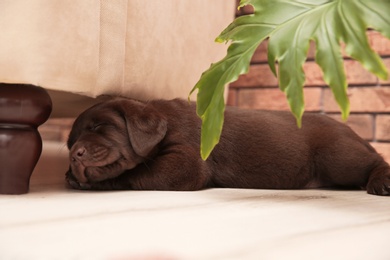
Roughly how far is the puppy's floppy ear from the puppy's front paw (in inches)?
27.5

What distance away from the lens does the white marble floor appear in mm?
922

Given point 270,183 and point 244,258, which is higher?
point 244,258

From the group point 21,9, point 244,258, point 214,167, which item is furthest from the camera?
point 214,167

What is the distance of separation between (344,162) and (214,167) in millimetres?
456

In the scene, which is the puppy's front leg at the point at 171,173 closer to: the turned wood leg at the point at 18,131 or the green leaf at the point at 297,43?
the turned wood leg at the point at 18,131

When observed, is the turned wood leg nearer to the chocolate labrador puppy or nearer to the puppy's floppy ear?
the chocolate labrador puppy

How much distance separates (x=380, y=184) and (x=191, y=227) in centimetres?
91

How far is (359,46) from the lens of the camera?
3.18ft

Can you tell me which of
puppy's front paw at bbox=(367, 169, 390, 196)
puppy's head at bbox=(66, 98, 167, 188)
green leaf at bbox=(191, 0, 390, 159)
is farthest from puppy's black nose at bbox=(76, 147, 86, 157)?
puppy's front paw at bbox=(367, 169, 390, 196)

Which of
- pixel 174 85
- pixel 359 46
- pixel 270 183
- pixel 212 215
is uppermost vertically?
pixel 359 46

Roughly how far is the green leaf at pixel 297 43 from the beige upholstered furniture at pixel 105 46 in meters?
0.49

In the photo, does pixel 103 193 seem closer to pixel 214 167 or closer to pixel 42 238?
pixel 214 167

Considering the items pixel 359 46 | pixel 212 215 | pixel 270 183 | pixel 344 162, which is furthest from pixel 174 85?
pixel 359 46

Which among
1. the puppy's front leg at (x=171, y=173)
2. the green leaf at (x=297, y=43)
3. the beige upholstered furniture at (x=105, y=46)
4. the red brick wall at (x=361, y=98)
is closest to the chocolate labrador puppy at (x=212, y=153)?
the puppy's front leg at (x=171, y=173)
